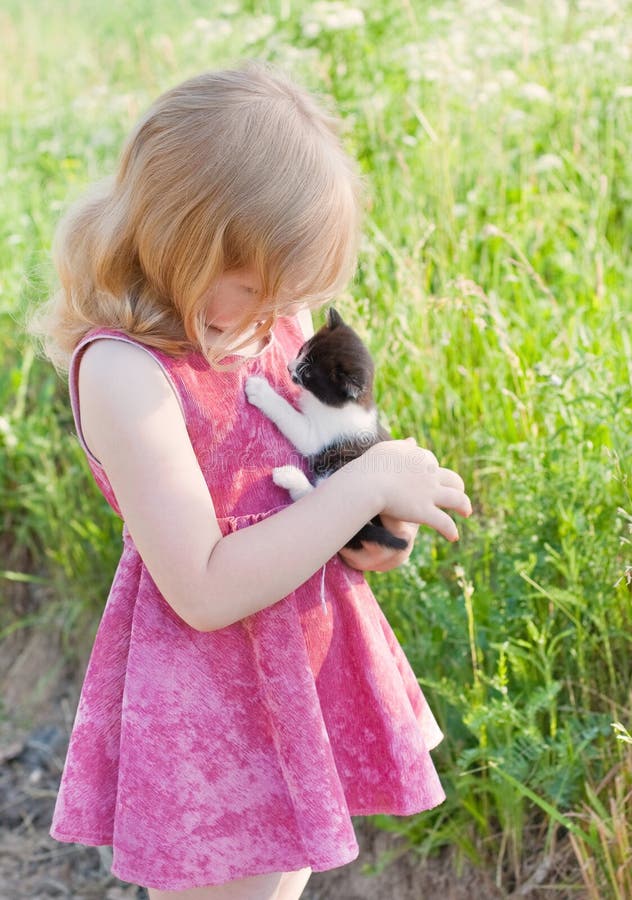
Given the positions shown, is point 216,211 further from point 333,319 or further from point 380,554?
point 380,554

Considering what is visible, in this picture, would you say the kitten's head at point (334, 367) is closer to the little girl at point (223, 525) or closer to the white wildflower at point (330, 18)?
the little girl at point (223, 525)

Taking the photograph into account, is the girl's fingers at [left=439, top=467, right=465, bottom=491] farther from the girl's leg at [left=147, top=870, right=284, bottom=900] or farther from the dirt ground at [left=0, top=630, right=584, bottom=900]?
the dirt ground at [left=0, top=630, right=584, bottom=900]

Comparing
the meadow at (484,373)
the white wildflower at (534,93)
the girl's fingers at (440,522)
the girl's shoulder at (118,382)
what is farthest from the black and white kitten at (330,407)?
the white wildflower at (534,93)

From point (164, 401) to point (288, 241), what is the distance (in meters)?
0.30

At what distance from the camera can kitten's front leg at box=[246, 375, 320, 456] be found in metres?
1.65

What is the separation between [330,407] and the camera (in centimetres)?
180

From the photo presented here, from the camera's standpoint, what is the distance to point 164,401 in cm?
146

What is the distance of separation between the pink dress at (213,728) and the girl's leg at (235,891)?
0.10 metres

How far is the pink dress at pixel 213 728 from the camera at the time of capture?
5.05 feet

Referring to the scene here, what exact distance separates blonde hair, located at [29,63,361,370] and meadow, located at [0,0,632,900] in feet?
1.67

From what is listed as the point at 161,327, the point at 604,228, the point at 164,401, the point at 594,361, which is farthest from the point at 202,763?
the point at 604,228

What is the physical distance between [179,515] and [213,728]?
37 cm

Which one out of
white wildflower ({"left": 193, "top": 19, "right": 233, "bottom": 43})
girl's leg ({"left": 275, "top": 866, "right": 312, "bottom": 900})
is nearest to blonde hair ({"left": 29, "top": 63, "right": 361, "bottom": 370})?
girl's leg ({"left": 275, "top": 866, "right": 312, "bottom": 900})

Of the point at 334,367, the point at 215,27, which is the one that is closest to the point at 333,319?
the point at 334,367
